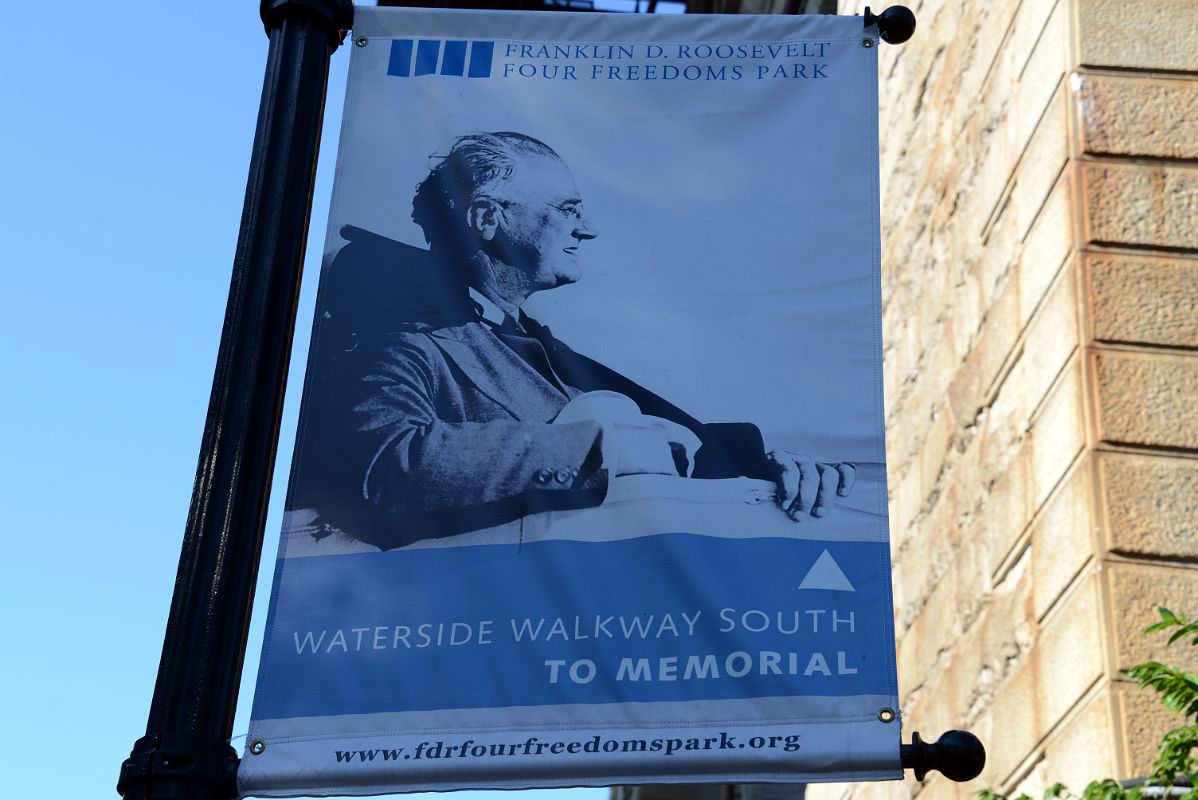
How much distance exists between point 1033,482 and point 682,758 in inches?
85.9

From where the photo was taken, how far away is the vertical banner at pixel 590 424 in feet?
10.6

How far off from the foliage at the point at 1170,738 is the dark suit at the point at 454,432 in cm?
97

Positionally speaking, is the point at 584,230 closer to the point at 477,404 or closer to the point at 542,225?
the point at 542,225

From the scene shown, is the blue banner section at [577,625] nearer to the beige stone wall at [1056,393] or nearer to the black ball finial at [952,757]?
the black ball finial at [952,757]

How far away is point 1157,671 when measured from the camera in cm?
347

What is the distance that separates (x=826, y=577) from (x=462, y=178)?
1489mm

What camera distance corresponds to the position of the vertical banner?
3.24 m

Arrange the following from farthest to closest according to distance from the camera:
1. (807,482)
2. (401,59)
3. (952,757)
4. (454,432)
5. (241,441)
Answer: (401,59) → (454,432) → (807,482) → (241,441) → (952,757)

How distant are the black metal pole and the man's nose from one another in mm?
682

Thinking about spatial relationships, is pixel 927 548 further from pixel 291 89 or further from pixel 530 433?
pixel 291 89

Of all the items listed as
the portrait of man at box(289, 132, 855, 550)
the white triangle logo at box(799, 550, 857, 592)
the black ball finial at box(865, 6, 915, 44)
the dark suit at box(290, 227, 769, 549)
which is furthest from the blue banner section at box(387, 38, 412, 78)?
the white triangle logo at box(799, 550, 857, 592)

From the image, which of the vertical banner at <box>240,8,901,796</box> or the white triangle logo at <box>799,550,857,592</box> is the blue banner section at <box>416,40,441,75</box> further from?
the white triangle logo at <box>799,550,857,592</box>

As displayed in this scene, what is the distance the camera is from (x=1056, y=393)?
4785mm

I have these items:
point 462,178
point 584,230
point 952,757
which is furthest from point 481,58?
point 952,757
